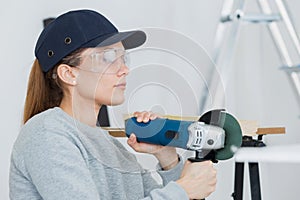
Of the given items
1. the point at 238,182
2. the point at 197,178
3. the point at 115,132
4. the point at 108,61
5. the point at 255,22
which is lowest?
the point at 238,182

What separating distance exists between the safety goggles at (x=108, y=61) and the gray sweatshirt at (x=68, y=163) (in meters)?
0.10

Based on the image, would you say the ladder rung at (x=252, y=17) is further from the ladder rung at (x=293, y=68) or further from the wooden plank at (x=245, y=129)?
the wooden plank at (x=245, y=129)

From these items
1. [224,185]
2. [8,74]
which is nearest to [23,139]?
[8,74]

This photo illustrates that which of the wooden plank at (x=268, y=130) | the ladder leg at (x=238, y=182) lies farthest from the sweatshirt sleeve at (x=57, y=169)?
the ladder leg at (x=238, y=182)

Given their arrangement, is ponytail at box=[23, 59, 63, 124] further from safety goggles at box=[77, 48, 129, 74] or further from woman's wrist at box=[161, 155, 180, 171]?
woman's wrist at box=[161, 155, 180, 171]

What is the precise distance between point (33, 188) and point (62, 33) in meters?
0.29

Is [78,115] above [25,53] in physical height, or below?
below

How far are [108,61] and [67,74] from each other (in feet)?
0.36

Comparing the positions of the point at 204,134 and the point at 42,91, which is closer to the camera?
the point at 204,134

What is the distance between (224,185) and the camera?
7.36 ft

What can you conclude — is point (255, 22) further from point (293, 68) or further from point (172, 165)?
point (172, 165)

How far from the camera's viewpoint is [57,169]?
832 mm

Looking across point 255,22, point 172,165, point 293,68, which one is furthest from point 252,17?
point 172,165

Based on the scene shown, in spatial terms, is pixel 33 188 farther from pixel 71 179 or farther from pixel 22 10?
pixel 22 10
